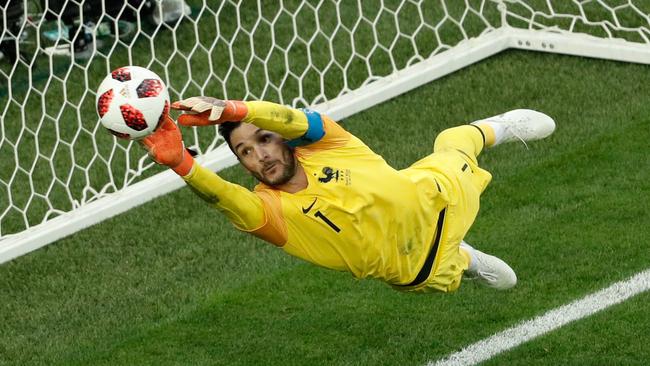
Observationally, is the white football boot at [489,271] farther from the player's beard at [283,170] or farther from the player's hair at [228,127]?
the player's hair at [228,127]

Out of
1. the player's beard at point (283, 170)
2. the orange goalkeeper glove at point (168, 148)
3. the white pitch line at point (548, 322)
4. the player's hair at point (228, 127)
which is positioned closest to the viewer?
the orange goalkeeper glove at point (168, 148)

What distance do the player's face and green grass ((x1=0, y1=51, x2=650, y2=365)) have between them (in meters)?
1.30

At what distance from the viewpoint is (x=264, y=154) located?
19.8ft

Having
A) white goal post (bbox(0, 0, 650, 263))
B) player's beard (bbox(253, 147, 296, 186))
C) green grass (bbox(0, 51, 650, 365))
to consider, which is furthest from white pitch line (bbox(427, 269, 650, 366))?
white goal post (bbox(0, 0, 650, 263))

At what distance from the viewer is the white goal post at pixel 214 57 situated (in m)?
9.12

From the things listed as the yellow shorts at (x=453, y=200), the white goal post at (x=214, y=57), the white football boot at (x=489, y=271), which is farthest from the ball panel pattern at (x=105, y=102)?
the white goal post at (x=214, y=57)

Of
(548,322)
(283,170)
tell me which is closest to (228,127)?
(283,170)

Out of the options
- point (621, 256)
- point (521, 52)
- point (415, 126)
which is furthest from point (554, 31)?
point (621, 256)

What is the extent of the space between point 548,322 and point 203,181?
7.43 feet

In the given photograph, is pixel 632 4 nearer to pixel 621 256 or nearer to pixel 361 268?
pixel 621 256

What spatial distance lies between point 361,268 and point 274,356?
3.40 feet

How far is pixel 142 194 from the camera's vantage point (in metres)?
8.81

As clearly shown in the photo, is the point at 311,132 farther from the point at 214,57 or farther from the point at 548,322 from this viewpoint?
the point at 214,57

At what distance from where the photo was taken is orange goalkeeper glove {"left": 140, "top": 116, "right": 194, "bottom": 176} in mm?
5531
